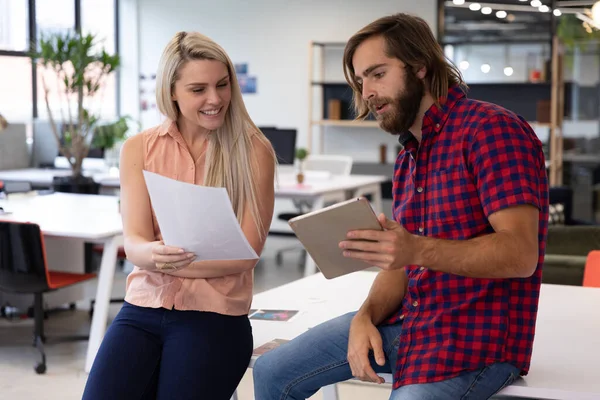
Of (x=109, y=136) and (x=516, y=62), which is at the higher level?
(x=516, y=62)

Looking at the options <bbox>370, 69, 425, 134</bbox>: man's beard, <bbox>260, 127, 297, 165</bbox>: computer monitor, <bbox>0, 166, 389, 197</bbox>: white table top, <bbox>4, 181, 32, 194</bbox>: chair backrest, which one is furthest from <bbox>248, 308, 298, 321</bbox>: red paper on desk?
<bbox>260, 127, 297, 165</bbox>: computer monitor

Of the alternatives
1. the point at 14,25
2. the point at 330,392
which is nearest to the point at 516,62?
the point at 14,25

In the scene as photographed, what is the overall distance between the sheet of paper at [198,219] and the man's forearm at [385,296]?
1.02 feet

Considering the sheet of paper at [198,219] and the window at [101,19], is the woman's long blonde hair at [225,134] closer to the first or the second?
the sheet of paper at [198,219]

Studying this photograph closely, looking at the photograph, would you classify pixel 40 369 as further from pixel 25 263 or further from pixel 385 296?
pixel 385 296

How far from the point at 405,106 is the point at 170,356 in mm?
823

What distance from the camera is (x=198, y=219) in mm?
1878

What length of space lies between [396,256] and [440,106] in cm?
44

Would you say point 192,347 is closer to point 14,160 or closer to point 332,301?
point 332,301

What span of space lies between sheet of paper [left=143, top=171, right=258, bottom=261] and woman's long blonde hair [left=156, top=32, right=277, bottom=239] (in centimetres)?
29

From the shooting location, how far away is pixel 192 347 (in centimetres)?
204

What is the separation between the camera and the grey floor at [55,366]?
367 cm

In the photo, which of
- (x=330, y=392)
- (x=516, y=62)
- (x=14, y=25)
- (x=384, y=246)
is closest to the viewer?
(x=384, y=246)

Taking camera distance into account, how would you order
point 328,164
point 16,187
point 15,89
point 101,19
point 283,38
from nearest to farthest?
1. point 16,187
2. point 328,164
3. point 15,89
4. point 283,38
5. point 101,19
